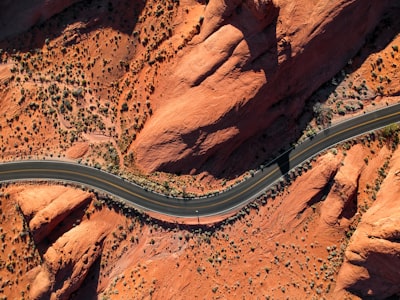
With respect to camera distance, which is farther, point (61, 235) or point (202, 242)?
point (202, 242)

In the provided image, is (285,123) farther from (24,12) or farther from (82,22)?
(24,12)

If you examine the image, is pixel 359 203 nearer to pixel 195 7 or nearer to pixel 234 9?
pixel 234 9

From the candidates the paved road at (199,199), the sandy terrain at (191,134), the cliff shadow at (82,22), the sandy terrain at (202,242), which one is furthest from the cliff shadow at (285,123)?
the cliff shadow at (82,22)

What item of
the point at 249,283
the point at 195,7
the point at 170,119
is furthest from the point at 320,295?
the point at 195,7

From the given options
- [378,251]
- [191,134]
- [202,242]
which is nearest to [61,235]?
[202,242]

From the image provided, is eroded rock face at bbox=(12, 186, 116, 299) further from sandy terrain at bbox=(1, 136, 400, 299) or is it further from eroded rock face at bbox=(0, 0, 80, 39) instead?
eroded rock face at bbox=(0, 0, 80, 39)

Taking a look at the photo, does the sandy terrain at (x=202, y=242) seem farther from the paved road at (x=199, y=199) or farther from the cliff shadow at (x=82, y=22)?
the cliff shadow at (x=82, y=22)
